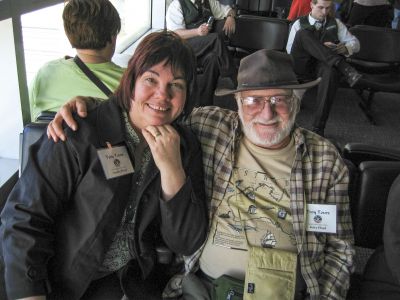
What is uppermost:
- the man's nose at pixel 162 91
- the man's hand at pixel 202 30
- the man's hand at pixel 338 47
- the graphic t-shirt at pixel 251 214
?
the man's nose at pixel 162 91

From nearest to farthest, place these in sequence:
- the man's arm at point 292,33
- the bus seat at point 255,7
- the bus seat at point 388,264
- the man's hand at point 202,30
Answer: the bus seat at point 388,264 → the man's hand at point 202,30 → the man's arm at point 292,33 → the bus seat at point 255,7

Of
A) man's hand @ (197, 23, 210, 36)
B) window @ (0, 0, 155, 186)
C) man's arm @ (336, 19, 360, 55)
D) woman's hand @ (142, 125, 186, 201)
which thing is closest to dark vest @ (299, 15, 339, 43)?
man's arm @ (336, 19, 360, 55)

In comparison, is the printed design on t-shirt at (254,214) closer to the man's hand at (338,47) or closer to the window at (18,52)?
the window at (18,52)

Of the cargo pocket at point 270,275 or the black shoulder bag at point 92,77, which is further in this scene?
the black shoulder bag at point 92,77

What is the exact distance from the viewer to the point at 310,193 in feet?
5.14

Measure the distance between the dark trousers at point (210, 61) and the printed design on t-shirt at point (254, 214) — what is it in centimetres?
229

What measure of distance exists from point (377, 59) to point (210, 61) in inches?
73.2

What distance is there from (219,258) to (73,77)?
1065 mm

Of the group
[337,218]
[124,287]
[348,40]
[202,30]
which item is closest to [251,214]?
[337,218]

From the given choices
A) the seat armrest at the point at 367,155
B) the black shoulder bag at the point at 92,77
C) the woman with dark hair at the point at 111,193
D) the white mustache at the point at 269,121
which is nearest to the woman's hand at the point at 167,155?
the woman with dark hair at the point at 111,193

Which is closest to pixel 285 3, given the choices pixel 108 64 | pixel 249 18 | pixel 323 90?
pixel 249 18

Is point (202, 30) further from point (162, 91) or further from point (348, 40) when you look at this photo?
point (162, 91)

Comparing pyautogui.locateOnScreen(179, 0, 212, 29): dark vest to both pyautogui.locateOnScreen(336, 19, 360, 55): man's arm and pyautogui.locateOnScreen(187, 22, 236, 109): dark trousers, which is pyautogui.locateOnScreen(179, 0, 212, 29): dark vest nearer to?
pyautogui.locateOnScreen(187, 22, 236, 109): dark trousers

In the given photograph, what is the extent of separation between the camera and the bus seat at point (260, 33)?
166 inches
